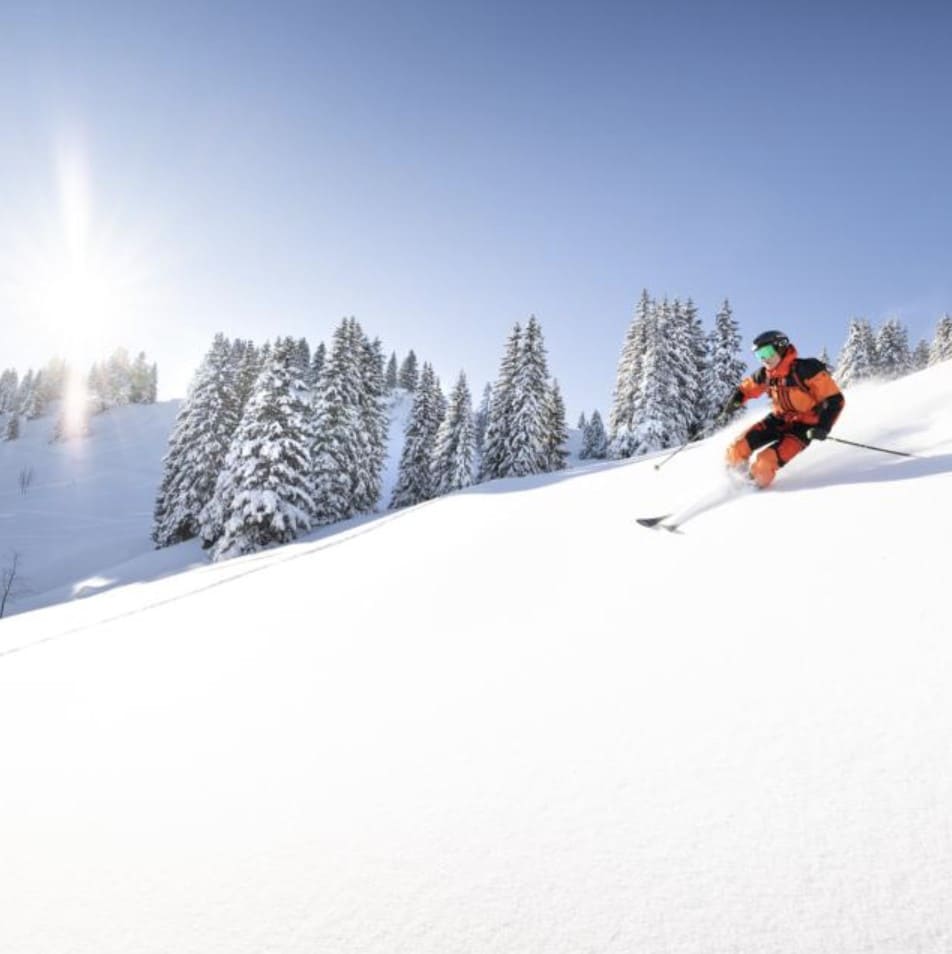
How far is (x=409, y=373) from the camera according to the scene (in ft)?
366

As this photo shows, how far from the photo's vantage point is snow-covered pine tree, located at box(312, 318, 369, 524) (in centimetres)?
3244

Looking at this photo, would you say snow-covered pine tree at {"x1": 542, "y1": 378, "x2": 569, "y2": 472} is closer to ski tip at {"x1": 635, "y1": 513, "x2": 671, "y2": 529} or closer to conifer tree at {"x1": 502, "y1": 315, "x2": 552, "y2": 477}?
conifer tree at {"x1": 502, "y1": 315, "x2": 552, "y2": 477}

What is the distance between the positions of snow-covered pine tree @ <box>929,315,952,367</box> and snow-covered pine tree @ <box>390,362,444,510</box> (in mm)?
47491

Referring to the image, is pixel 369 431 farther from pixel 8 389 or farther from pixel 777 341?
pixel 8 389

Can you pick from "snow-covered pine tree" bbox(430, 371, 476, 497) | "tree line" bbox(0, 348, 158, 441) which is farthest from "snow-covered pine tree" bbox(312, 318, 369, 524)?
"tree line" bbox(0, 348, 158, 441)

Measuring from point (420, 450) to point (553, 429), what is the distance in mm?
10064

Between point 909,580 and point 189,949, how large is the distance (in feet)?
13.8

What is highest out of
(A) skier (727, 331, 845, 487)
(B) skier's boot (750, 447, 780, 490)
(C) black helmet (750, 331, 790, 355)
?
(C) black helmet (750, 331, 790, 355)

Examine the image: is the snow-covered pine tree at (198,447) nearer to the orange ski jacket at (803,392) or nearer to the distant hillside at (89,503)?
the distant hillside at (89,503)

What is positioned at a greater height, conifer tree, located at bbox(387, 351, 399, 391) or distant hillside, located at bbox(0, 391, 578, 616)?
conifer tree, located at bbox(387, 351, 399, 391)

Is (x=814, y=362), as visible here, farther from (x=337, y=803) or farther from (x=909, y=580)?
(x=337, y=803)

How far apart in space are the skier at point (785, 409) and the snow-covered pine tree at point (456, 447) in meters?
30.5

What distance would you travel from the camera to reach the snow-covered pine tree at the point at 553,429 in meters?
37.2

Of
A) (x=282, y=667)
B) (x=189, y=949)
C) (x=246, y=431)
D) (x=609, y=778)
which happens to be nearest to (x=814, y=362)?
(x=609, y=778)
